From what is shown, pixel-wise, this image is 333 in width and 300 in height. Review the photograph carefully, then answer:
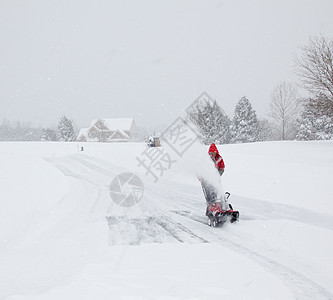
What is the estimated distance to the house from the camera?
71.8 m

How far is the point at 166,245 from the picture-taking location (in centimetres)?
550

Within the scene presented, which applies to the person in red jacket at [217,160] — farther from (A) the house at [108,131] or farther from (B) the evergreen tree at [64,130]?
(A) the house at [108,131]

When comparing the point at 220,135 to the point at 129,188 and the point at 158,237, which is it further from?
the point at 158,237

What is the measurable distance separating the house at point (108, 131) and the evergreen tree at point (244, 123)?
33.0m

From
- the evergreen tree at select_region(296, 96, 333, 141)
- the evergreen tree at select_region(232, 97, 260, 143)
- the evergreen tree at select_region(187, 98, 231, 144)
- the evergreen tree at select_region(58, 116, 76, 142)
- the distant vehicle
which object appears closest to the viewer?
the distant vehicle

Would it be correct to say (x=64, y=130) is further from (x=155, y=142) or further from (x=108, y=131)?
(x=155, y=142)

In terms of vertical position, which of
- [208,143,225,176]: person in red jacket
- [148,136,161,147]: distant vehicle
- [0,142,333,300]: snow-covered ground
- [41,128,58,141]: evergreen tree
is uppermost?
[208,143,225,176]: person in red jacket

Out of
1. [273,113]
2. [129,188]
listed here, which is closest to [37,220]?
[129,188]

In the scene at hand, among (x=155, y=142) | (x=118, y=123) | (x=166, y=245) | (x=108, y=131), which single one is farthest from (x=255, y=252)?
(x=118, y=123)

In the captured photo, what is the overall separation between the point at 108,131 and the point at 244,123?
122ft

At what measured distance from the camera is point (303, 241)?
5652mm

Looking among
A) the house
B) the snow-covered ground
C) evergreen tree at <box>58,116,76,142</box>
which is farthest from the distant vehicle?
the house

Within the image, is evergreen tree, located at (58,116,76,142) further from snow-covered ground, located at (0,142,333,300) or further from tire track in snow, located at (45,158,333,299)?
tire track in snow, located at (45,158,333,299)

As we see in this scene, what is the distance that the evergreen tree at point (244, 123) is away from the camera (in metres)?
48.0
